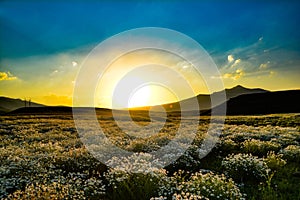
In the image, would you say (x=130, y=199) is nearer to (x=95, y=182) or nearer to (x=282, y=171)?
(x=95, y=182)

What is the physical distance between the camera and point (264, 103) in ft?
334

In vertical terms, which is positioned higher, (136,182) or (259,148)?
(259,148)

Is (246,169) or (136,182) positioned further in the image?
(246,169)

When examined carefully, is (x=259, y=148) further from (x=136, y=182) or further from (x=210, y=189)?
(x=136, y=182)

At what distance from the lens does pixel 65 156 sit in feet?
42.3

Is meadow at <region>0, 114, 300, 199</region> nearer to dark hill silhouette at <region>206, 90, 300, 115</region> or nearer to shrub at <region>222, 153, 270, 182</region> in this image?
shrub at <region>222, 153, 270, 182</region>

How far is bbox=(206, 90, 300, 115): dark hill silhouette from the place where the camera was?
89812mm

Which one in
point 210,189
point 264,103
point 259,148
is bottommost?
point 210,189

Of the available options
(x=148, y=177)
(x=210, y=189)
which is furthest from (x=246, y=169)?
(x=148, y=177)

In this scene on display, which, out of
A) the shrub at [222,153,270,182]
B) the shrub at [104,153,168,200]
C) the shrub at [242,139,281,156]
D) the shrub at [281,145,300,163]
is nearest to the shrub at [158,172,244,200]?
the shrub at [104,153,168,200]

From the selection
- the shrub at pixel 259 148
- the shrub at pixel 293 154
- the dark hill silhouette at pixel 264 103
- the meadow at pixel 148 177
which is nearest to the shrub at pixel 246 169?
the meadow at pixel 148 177

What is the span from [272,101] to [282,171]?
99.4 meters

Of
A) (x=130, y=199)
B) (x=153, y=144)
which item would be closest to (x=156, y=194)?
(x=130, y=199)

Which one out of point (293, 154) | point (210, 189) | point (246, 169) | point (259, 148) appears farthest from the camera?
point (259, 148)
